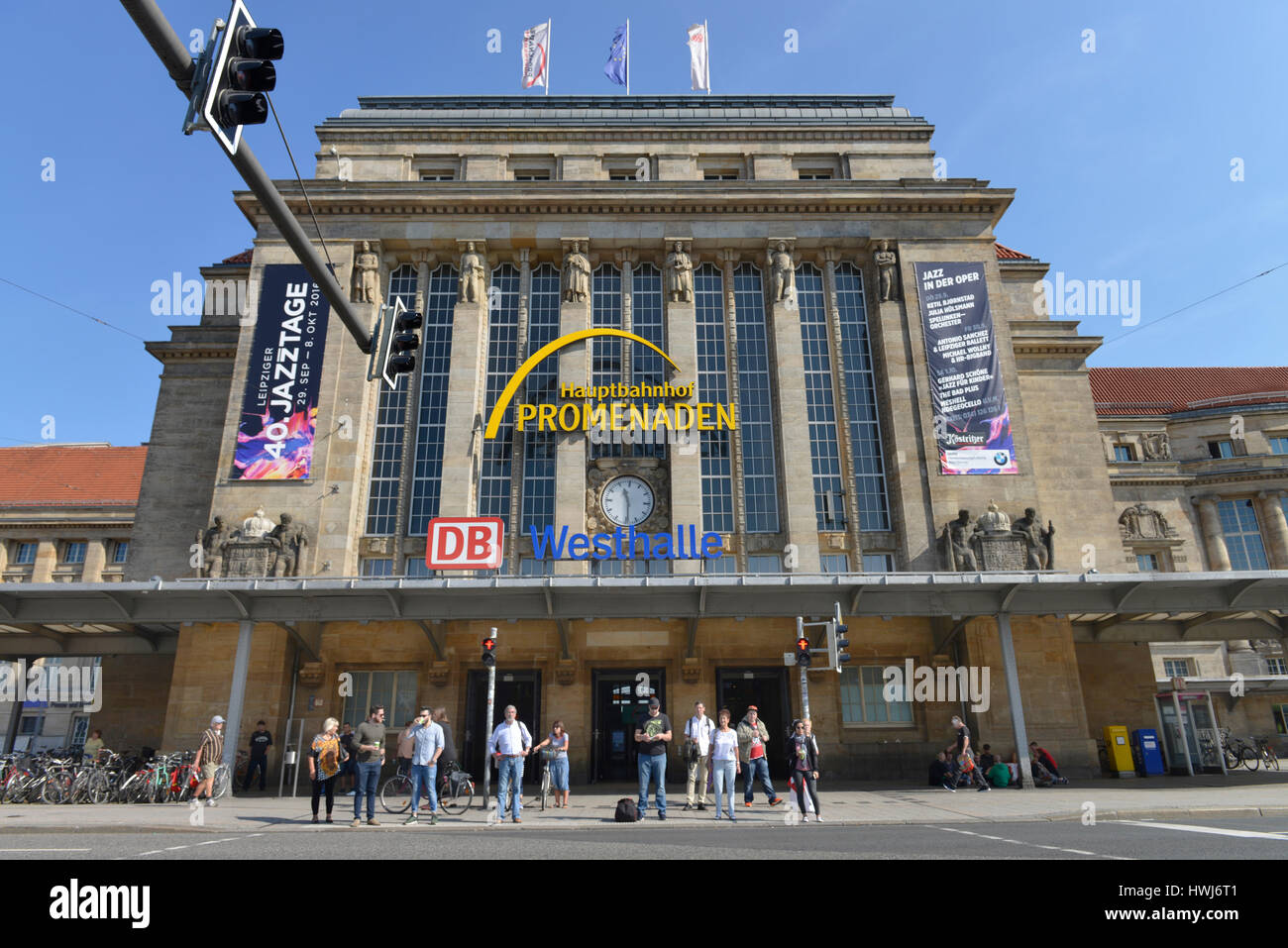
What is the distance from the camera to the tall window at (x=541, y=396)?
2866cm

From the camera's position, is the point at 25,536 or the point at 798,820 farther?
the point at 25,536

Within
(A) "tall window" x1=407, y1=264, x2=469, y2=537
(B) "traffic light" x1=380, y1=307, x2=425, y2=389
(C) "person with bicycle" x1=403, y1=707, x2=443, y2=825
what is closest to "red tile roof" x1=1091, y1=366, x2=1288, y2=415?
(A) "tall window" x1=407, y1=264, x2=469, y2=537

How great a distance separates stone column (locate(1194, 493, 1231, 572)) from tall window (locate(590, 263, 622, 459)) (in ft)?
139

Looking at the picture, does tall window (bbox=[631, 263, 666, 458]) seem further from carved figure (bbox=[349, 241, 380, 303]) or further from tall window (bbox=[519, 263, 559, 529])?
carved figure (bbox=[349, 241, 380, 303])

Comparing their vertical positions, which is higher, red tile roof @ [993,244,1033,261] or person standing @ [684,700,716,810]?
red tile roof @ [993,244,1033,261]

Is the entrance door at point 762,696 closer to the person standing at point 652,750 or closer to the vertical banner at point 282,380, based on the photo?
the person standing at point 652,750

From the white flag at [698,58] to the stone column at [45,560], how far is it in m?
52.2

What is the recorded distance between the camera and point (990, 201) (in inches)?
1248

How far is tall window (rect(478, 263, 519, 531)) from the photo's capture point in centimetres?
2881

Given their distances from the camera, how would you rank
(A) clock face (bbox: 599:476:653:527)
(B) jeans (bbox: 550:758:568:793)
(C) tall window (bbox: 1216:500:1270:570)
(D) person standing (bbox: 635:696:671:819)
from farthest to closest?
(C) tall window (bbox: 1216:500:1270:570) → (A) clock face (bbox: 599:476:653:527) → (B) jeans (bbox: 550:758:568:793) → (D) person standing (bbox: 635:696:671:819)
